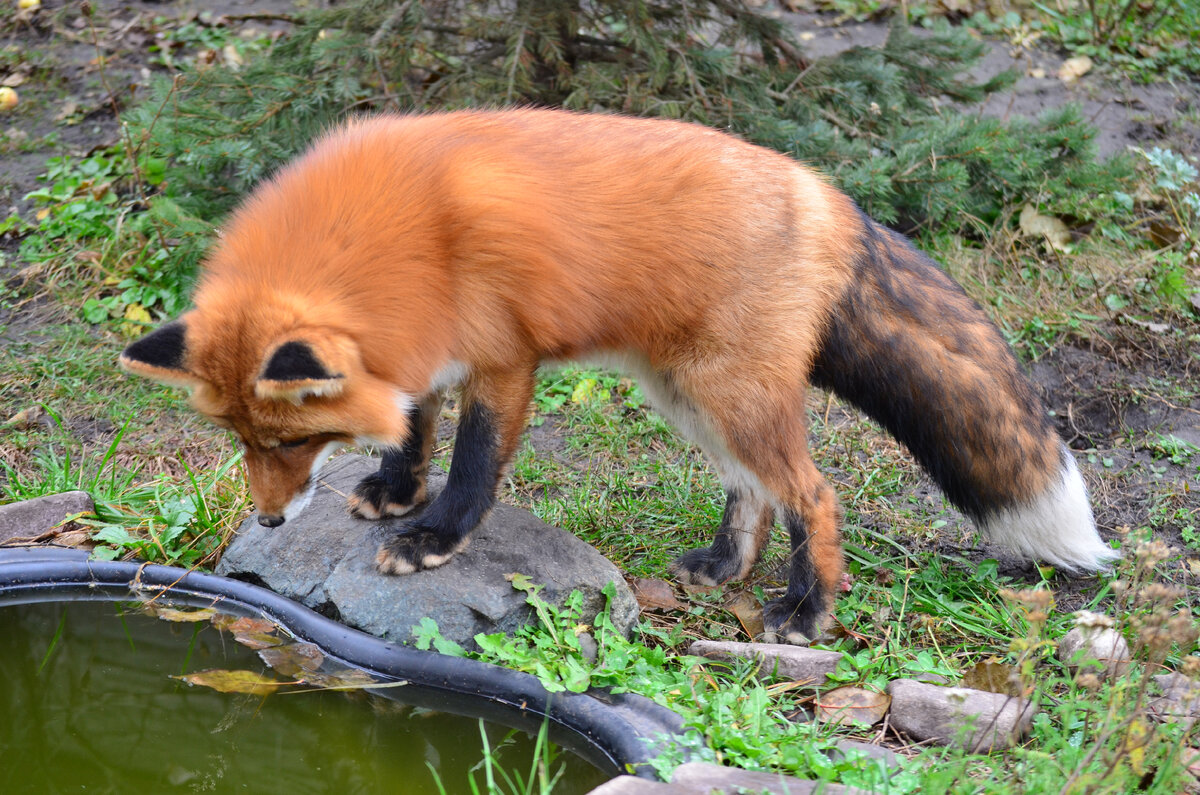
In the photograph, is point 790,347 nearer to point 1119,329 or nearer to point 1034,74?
point 1119,329

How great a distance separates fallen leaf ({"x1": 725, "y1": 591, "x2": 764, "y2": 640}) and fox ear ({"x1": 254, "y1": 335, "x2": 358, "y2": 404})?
6.52 feet

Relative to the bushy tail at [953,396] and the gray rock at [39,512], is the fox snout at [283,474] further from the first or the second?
the bushy tail at [953,396]

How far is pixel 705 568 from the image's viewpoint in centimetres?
445

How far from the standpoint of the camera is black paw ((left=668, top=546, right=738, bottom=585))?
4426 millimetres

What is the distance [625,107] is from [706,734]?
12.9 ft

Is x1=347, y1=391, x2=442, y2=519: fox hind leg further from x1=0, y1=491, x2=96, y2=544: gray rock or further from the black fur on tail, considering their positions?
the black fur on tail

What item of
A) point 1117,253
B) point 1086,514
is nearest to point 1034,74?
point 1117,253

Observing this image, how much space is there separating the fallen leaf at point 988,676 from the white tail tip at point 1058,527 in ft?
2.02

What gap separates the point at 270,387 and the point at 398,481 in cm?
133

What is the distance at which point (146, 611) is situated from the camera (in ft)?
12.6

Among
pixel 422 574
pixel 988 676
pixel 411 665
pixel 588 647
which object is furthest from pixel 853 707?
pixel 422 574

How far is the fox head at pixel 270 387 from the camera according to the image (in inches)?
120

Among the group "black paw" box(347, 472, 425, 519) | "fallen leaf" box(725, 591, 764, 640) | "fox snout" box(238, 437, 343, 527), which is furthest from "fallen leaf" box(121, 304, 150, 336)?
"fallen leaf" box(725, 591, 764, 640)

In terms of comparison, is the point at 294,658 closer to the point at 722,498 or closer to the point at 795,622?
the point at 795,622
